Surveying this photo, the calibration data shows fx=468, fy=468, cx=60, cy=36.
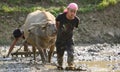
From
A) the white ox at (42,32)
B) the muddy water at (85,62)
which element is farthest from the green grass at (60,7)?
the white ox at (42,32)

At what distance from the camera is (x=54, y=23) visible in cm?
1346

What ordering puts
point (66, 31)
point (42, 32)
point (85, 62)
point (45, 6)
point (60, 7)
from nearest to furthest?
point (66, 31) < point (42, 32) < point (85, 62) < point (60, 7) < point (45, 6)

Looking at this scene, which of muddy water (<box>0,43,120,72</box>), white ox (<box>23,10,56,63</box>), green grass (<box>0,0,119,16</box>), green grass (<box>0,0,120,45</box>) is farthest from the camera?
green grass (<box>0,0,119,16</box>)

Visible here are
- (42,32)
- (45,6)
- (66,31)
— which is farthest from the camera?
A: (45,6)

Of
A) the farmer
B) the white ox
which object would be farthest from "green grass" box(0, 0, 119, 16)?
the farmer

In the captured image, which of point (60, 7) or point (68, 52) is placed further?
point (60, 7)

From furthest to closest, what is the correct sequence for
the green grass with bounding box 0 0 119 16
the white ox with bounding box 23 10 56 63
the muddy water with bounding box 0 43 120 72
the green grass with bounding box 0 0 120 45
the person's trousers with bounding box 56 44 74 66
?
the green grass with bounding box 0 0 119 16, the green grass with bounding box 0 0 120 45, the white ox with bounding box 23 10 56 63, the muddy water with bounding box 0 43 120 72, the person's trousers with bounding box 56 44 74 66

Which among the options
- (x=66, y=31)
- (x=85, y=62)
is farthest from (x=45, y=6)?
(x=66, y=31)

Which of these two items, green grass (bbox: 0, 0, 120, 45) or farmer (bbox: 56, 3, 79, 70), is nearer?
farmer (bbox: 56, 3, 79, 70)

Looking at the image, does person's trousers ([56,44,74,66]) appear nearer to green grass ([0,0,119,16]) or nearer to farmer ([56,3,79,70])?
farmer ([56,3,79,70])

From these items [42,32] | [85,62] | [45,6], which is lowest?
[45,6]

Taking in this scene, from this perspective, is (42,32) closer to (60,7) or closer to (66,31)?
(66,31)

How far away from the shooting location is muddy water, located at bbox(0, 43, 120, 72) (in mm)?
12891

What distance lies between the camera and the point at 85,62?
14.8 metres
